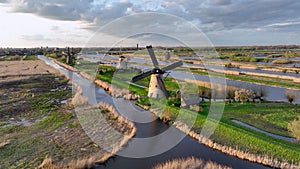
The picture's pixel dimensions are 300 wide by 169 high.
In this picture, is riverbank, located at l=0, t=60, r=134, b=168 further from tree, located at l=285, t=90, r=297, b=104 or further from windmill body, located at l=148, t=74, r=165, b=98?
tree, located at l=285, t=90, r=297, b=104

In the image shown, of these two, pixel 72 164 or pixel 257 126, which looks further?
pixel 257 126

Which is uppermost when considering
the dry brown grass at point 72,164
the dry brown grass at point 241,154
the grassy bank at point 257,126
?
the grassy bank at point 257,126

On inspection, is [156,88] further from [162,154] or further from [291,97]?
[291,97]

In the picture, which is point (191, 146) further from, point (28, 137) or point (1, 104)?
point (1, 104)

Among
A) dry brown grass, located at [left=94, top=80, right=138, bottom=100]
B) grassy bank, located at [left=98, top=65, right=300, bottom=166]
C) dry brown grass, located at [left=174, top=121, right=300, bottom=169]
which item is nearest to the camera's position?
dry brown grass, located at [left=174, top=121, right=300, bottom=169]

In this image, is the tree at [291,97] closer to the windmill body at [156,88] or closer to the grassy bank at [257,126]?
the grassy bank at [257,126]

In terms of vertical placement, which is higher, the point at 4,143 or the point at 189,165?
the point at 189,165

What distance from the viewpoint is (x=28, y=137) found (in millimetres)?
14766

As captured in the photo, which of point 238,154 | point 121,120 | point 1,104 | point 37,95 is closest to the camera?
point 238,154

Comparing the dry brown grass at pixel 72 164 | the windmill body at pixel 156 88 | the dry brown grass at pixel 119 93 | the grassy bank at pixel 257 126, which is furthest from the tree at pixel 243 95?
the dry brown grass at pixel 72 164

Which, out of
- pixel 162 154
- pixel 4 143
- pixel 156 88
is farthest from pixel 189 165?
pixel 156 88

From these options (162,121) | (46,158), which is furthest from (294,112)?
(46,158)

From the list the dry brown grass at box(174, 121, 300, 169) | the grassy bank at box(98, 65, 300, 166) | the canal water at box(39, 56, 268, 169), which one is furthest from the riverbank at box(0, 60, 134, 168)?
the grassy bank at box(98, 65, 300, 166)

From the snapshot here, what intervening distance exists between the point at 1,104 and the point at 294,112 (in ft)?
80.7
